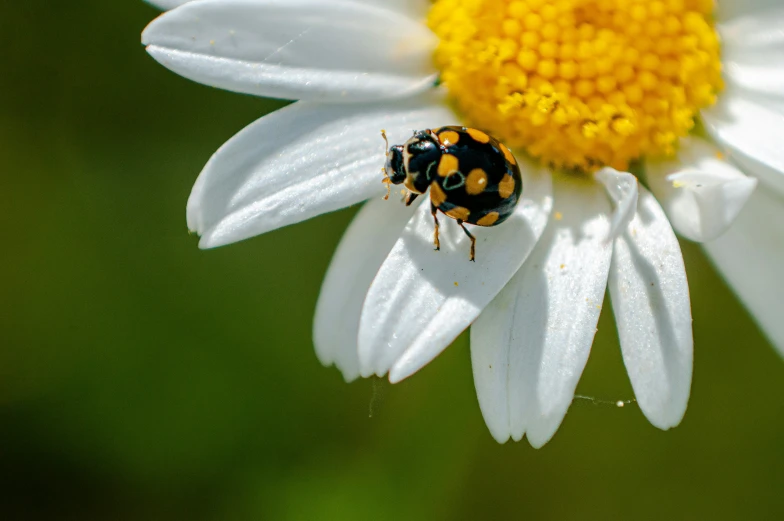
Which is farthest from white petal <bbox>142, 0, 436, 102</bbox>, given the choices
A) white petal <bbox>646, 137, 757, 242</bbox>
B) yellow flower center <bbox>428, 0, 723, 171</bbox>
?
white petal <bbox>646, 137, 757, 242</bbox>

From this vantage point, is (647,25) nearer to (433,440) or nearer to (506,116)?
(506,116)

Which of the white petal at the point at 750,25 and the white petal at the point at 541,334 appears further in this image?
the white petal at the point at 750,25

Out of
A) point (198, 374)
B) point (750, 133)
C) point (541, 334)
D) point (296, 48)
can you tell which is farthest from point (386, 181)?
point (198, 374)

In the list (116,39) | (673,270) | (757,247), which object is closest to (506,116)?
(673,270)

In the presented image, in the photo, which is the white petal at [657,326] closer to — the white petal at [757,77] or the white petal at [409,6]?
the white petal at [757,77]

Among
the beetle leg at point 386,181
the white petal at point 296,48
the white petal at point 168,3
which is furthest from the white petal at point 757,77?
the white petal at point 168,3

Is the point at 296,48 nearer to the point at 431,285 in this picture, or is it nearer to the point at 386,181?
the point at 386,181
